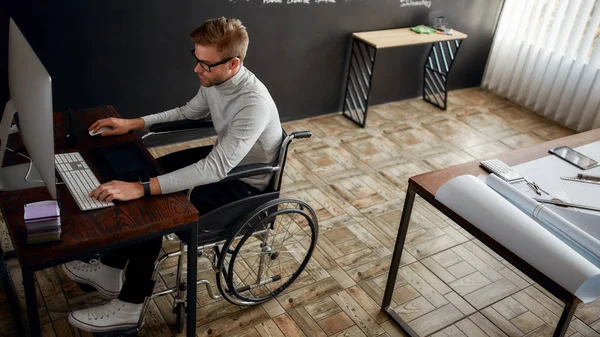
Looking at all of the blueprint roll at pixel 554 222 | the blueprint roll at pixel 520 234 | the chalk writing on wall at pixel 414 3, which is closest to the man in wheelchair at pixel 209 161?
the blueprint roll at pixel 520 234

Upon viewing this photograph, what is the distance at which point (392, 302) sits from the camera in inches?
99.5

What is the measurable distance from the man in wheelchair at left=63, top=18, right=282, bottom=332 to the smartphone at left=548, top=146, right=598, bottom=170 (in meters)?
1.19

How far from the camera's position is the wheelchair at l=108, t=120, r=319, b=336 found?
2023 mm

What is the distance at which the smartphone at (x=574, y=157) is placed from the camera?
228 cm

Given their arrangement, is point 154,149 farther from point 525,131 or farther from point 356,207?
point 525,131

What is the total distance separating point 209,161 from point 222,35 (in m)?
0.44

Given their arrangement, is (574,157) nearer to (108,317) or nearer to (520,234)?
(520,234)

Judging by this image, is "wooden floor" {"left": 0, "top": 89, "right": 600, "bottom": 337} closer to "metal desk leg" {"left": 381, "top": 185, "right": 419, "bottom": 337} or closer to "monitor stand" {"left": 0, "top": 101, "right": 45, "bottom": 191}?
"metal desk leg" {"left": 381, "top": 185, "right": 419, "bottom": 337}

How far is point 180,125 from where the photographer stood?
2291mm

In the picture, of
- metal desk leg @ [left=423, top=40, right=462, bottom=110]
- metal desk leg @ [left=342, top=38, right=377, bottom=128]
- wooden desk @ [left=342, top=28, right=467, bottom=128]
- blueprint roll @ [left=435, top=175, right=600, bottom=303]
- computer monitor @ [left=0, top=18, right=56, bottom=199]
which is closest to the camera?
computer monitor @ [left=0, top=18, right=56, bottom=199]

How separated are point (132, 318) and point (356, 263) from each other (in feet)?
3.73

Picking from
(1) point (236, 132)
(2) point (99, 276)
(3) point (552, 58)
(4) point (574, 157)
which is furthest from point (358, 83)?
(2) point (99, 276)

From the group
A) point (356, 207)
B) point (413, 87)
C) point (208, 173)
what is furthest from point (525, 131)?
point (208, 173)

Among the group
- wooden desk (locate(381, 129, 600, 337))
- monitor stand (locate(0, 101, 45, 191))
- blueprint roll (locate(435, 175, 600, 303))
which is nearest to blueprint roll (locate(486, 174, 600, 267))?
blueprint roll (locate(435, 175, 600, 303))
